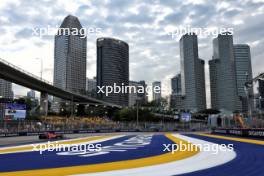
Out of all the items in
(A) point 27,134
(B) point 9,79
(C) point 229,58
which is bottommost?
(A) point 27,134

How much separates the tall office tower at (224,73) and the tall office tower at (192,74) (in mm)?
9188

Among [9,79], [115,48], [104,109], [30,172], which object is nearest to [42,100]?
[9,79]

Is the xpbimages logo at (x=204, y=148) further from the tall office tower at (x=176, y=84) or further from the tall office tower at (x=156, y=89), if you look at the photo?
the tall office tower at (x=176, y=84)

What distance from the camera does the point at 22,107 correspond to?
141 feet

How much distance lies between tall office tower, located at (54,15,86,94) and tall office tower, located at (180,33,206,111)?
5176 cm

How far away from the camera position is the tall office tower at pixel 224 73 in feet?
298

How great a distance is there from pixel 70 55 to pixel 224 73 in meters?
57.5

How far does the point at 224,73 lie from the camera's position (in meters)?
105

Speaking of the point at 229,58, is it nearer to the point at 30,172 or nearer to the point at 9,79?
the point at 9,79

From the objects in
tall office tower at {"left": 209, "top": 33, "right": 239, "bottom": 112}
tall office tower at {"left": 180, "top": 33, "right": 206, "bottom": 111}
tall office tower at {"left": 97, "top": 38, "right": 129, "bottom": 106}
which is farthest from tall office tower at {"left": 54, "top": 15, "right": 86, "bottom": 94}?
tall office tower at {"left": 180, "top": 33, "right": 206, "bottom": 111}

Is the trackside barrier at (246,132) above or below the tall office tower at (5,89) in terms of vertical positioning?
below

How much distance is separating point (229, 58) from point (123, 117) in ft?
154

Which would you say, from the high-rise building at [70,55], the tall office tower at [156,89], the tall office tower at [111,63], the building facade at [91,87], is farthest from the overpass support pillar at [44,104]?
the building facade at [91,87]

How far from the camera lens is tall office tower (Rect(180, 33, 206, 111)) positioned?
13512cm
